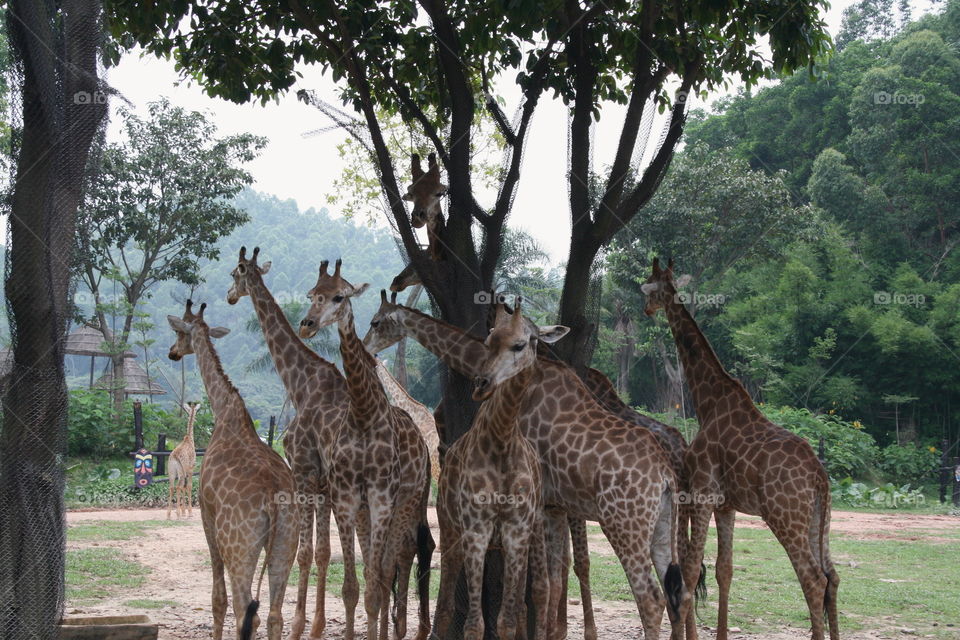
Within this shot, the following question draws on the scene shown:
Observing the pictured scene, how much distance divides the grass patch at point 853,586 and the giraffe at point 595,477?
2553 mm

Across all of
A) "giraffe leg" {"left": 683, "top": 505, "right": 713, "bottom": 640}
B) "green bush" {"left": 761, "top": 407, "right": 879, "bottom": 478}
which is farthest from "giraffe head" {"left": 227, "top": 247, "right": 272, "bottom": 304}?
"green bush" {"left": 761, "top": 407, "right": 879, "bottom": 478}

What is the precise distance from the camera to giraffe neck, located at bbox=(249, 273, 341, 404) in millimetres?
7871

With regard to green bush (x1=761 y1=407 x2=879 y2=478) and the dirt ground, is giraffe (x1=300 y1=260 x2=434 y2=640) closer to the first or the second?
the dirt ground

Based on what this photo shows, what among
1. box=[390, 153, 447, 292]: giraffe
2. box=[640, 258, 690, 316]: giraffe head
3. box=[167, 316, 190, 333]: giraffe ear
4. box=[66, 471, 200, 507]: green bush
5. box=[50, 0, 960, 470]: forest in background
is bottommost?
box=[66, 471, 200, 507]: green bush

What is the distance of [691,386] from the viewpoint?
303 inches

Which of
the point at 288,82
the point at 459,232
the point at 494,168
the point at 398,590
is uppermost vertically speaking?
the point at 494,168

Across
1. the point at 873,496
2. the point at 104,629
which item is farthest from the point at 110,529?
the point at 873,496

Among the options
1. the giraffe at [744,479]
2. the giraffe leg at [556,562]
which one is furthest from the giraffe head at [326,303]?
the giraffe at [744,479]

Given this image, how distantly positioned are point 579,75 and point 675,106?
847 mm

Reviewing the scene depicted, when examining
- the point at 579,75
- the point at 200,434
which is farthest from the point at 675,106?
the point at 200,434

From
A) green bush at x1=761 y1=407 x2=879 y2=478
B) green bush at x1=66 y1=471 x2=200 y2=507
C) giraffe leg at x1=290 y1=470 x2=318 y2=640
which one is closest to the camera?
giraffe leg at x1=290 y1=470 x2=318 y2=640

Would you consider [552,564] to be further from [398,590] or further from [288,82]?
[288,82]

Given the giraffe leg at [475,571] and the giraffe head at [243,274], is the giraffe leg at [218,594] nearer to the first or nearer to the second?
the giraffe leg at [475,571]

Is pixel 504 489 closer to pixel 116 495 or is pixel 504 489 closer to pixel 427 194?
pixel 427 194
